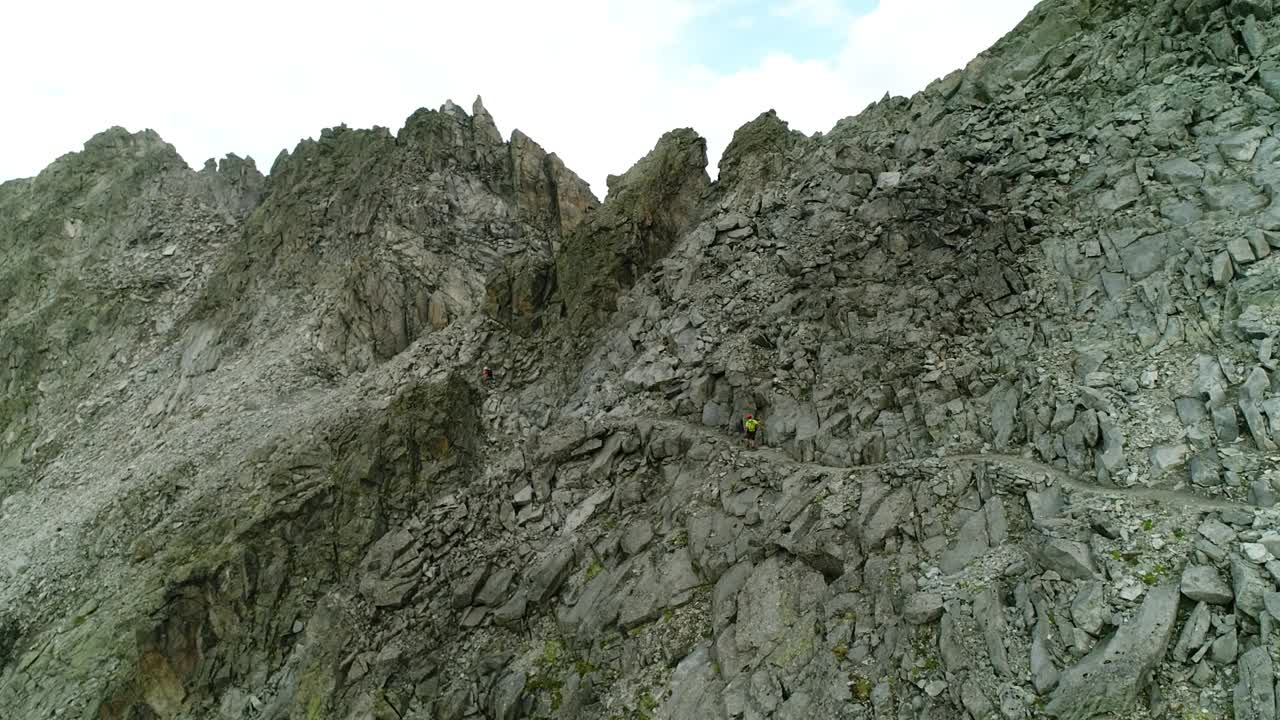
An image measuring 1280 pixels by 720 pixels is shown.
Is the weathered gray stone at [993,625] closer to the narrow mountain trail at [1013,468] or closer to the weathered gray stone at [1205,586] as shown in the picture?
the weathered gray stone at [1205,586]

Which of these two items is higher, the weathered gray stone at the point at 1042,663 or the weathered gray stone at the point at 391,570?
the weathered gray stone at the point at 391,570

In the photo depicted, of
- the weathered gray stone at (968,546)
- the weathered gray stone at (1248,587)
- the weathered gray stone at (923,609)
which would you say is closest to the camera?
the weathered gray stone at (1248,587)

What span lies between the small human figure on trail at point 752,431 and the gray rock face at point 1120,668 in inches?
411

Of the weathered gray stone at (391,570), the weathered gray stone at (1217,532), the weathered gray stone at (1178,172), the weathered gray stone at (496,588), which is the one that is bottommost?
the weathered gray stone at (1217,532)

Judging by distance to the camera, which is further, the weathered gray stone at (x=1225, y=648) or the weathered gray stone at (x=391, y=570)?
the weathered gray stone at (x=391, y=570)

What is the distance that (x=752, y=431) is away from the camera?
21.4 metres

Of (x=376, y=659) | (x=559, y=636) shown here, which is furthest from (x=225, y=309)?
(x=559, y=636)

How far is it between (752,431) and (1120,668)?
11100mm

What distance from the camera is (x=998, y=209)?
2333 centimetres

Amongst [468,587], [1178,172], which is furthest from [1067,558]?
[468,587]

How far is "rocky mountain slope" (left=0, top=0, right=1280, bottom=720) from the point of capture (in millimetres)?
14125

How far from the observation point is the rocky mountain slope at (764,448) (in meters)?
14.1

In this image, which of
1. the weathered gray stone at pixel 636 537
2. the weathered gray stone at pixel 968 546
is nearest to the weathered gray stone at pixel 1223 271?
the weathered gray stone at pixel 968 546

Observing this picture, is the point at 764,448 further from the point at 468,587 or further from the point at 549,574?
the point at 468,587
